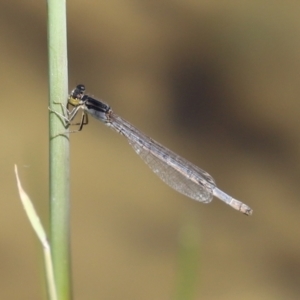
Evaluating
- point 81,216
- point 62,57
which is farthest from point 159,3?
point 62,57

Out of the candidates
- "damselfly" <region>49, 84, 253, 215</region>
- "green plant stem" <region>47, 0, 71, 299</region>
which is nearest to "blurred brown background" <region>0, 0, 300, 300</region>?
"damselfly" <region>49, 84, 253, 215</region>

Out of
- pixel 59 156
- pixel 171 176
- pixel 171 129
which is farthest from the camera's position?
pixel 171 129

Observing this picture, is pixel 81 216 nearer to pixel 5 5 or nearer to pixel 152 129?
pixel 152 129

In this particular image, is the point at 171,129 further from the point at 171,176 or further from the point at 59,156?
the point at 59,156

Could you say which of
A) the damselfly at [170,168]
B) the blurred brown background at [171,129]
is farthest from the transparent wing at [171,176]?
the blurred brown background at [171,129]

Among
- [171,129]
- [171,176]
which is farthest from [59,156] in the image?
[171,129]

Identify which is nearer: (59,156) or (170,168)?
(59,156)

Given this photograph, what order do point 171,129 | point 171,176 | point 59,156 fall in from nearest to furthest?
point 59,156
point 171,176
point 171,129
